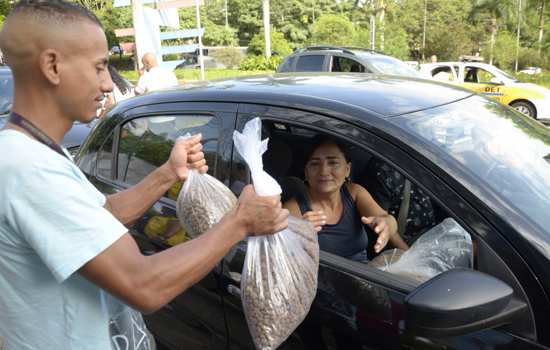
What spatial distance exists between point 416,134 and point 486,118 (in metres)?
0.62

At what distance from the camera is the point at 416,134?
1.61m

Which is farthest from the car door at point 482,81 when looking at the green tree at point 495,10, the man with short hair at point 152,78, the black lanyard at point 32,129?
the green tree at point 495,10

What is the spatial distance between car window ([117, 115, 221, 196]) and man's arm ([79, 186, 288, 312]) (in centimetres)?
93

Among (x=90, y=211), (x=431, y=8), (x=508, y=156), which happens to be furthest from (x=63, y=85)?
(x=431, y=8)

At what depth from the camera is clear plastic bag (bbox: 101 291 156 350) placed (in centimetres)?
137

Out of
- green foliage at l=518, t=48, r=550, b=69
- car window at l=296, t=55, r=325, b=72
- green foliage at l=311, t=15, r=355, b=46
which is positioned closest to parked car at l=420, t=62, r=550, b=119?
car window at l=296, t=55, r=325, b=72

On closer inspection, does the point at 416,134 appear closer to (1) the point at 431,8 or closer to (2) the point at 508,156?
(2) the point at 508,156

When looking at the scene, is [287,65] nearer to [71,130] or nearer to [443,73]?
[443,73]

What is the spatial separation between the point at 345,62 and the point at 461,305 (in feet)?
28.3

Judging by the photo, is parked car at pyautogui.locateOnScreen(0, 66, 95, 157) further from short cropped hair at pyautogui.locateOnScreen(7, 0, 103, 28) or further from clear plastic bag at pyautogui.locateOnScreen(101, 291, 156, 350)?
short cropped hair at pyautogui.locateOnScreen(7, 0, 103, 28)

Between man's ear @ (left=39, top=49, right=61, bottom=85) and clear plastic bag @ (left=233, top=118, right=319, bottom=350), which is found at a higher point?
man's ear @ (left=39, top=49, right=61, bottom=85)

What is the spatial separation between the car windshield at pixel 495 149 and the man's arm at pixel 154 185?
2.56ft

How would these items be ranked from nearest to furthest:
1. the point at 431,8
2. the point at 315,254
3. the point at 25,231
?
1. the point at 25,231
2. the point at 315,254
3. the point at 431,8

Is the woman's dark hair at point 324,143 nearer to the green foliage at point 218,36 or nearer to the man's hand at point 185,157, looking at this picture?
the man's hand at point 185,157
